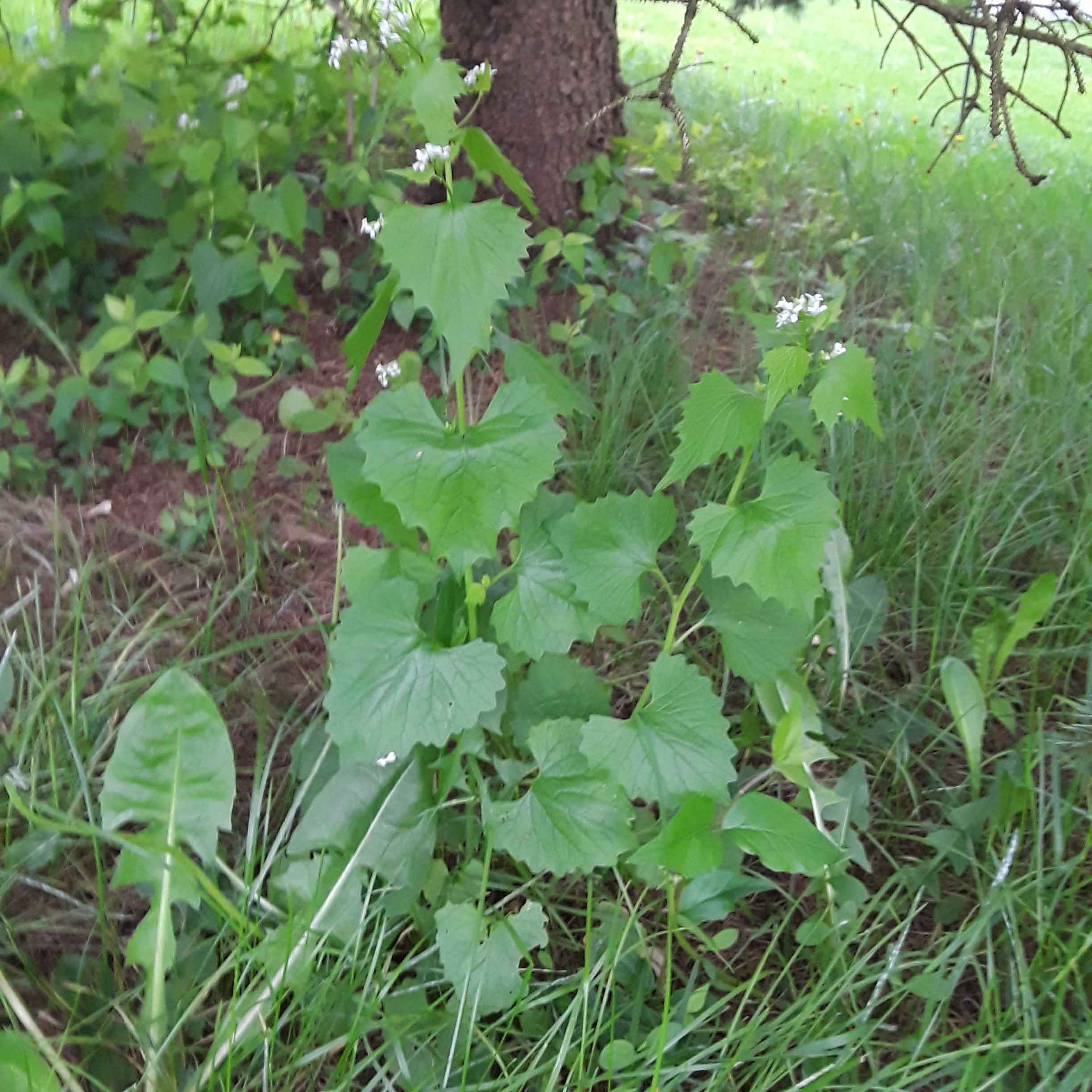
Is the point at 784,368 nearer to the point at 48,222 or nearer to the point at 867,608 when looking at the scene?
the point at 867,608

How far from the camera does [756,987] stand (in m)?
1.11

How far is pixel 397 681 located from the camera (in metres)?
1.02

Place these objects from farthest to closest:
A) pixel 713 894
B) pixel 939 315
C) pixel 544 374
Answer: pixel 939 315, pixel 544 374, pixel 713 894

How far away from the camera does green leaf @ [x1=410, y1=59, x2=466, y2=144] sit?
2.78ft

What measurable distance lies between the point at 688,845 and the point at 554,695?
294mm

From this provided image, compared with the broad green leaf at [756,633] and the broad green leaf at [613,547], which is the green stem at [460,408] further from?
the broad green leaf at [756,633]

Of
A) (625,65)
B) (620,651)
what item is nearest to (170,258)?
(620,651)

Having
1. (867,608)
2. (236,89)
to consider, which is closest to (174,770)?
(867,608)

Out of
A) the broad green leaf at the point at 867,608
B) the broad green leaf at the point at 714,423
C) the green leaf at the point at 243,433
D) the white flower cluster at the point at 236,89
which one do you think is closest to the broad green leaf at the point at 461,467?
the broad green leaf at the point at 714,423

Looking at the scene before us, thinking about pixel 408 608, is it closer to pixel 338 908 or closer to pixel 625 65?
pixel 338 908

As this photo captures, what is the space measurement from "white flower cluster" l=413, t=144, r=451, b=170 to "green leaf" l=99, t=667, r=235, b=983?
26.2 inches

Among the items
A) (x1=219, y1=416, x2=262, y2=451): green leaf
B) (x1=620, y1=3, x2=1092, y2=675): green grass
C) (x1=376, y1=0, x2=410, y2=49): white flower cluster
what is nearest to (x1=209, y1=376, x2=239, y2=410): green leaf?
(x1=219, y1=416, x2=262, y2=451): green leaf

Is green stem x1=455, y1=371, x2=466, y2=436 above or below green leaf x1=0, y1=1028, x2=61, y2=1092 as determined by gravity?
above

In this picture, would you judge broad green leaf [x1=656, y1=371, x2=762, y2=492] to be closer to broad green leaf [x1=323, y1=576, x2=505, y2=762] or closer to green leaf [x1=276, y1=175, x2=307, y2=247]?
broad green leaf [x1=323, y1=576, x2=505, y2=762]
